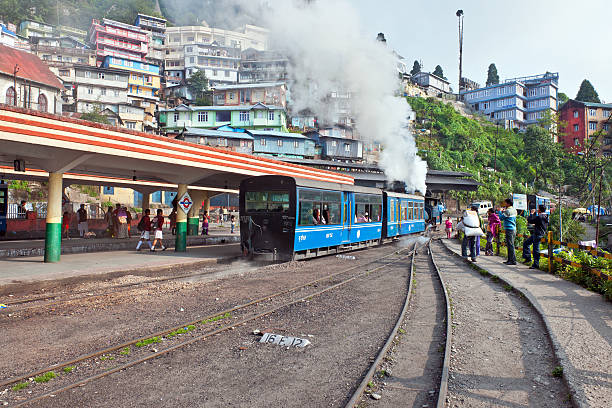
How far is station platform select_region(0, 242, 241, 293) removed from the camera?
11.0 m

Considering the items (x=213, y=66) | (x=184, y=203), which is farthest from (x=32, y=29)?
(x=184, y=203)

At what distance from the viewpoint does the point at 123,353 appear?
545cm

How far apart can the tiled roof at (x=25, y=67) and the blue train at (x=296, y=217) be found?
4287 centimetres

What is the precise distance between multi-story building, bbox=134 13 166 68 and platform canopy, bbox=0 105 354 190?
91.8m

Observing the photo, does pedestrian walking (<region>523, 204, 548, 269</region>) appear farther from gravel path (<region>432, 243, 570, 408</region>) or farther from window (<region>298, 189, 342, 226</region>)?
window (<region>298, 189, 342, 226</region>)

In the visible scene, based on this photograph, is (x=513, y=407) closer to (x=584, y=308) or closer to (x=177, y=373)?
(x=177, y=373)

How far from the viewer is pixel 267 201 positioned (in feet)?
46.6

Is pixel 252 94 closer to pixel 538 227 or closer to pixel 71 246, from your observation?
pixel 71 246

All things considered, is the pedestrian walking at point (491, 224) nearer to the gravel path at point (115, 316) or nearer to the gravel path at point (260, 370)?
the gravel path at point (115, 316)

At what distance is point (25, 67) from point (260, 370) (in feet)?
183

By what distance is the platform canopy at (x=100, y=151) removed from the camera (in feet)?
36.1

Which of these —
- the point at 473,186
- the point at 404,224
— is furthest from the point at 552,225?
the point at 473,186

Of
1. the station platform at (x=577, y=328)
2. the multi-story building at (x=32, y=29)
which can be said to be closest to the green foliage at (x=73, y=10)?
the multi-story building at (x=32, y=29)

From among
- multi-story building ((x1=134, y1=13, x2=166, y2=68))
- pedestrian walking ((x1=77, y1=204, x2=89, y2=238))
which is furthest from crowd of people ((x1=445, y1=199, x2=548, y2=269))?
multi-story building ((x1=134, y1=13, x2=166, y2=68))
